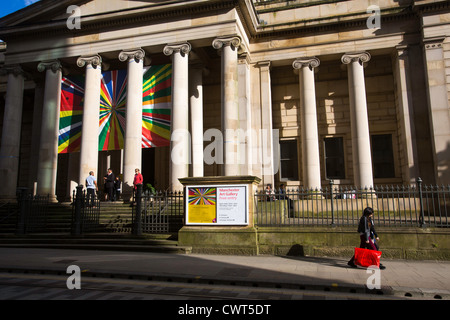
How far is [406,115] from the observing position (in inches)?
682

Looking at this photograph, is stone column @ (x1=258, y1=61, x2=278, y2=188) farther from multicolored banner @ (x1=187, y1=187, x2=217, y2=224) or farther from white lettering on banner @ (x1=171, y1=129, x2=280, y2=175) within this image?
multicolored banner @ (x1=187, y1=187, x2=217, y2=224)

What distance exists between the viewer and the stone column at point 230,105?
15.5 meters

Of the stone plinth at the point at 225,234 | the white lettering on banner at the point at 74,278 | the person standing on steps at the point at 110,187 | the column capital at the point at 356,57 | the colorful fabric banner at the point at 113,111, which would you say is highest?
the column capital at the point at 356,57

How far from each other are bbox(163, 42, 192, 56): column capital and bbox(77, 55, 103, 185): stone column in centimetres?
407

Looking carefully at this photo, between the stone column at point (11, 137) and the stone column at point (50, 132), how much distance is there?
72.6 inches

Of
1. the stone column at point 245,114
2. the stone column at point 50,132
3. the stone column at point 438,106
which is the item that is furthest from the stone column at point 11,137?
the stone column at point 438,106

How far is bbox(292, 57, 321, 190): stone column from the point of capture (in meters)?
17.8

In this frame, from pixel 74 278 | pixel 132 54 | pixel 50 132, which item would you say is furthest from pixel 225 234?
pixel 50 132

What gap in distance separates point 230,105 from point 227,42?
3212 millimetres

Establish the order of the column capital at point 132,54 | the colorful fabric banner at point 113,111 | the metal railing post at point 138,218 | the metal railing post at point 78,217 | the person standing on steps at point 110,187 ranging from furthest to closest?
1. the colorful fabric banner at point 113,111
2. the column capital at point 132,54
3. the person standing on steps at point 110,187
4. the metal railing post at point 78,217
5. the metal railing post at point 138,218

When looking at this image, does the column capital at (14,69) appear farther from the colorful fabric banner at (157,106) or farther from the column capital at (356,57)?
the column capital at (356,57)

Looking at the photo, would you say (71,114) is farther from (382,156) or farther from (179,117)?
(382,156)

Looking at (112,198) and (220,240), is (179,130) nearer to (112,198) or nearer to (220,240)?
(112,198)

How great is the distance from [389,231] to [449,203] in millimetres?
7177
